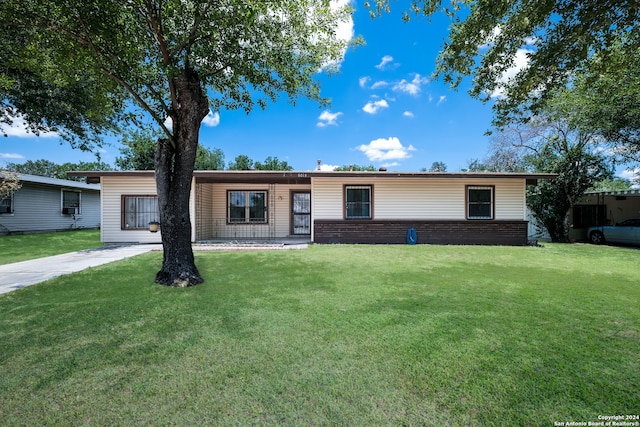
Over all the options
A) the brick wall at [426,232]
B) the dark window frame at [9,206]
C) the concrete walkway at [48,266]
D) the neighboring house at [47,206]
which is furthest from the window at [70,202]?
the brick wall at [426,232]

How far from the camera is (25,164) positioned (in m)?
44.8

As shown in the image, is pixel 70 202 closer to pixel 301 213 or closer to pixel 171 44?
pixel 301 213

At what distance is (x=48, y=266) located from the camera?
6.77 m

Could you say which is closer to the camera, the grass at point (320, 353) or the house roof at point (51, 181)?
the grass at point (320, 353)

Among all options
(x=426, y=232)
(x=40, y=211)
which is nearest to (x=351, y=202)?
(x=426, y=232)

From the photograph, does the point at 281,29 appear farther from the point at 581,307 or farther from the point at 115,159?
the point at 115,159

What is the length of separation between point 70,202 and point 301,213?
14982 millimetres

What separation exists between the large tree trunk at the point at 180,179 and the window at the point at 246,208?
7.80 metres

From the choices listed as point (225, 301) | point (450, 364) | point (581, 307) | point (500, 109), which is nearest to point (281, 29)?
point (500, 109)

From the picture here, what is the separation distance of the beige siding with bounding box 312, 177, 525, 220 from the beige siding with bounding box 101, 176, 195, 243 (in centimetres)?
704

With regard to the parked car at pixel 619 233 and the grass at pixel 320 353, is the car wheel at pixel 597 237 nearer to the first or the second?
the parked car at pixel 619 233

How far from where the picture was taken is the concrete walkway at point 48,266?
5367mm

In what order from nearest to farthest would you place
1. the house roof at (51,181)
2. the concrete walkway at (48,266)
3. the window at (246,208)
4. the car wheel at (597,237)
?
the concrete walkway at (48,266) < the car wheel at (597,237) < the window at (246,208) < the house roof at (51,181)

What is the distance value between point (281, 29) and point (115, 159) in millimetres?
27718
